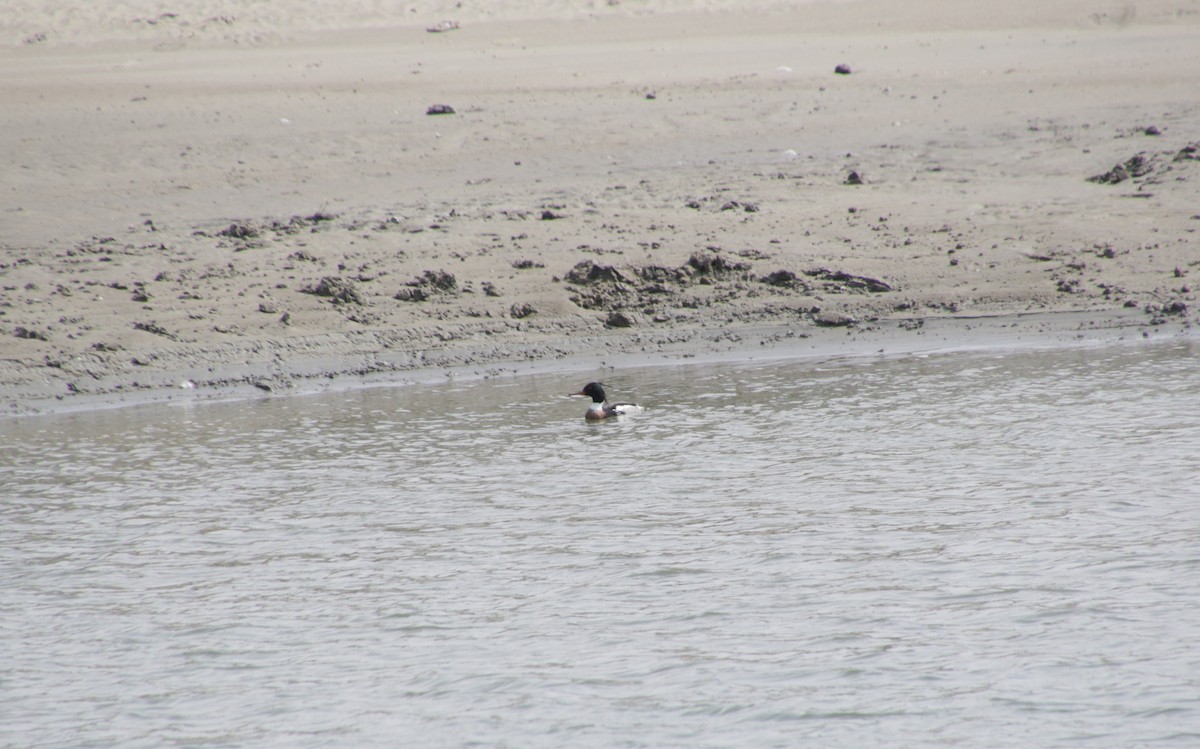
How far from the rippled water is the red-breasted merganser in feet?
0.49

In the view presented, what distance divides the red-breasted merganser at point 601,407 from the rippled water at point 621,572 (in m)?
0.15

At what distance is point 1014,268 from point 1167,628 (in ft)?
25.3

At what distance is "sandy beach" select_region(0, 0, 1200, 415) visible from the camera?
11.7 meters

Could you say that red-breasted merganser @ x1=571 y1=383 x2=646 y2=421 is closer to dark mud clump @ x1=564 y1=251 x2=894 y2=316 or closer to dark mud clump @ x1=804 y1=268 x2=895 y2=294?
dark mud clump @ x1=564 y1=251 x2=894 y2=316

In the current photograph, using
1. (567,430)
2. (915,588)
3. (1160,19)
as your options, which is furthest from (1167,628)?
(1160,19)

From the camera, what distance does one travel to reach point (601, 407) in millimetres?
9516

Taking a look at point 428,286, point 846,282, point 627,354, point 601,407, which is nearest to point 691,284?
point 627,354

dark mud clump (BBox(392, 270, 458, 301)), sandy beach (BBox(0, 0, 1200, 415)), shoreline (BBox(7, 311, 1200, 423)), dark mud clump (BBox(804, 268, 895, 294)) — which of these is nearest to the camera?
shoreline (BBox(7, 311, 1200, 423))

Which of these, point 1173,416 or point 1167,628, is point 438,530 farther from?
point 1173,416

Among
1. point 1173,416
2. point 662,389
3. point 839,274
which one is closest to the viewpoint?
point 1173,416

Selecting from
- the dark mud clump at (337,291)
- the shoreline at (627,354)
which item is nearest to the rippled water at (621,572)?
the shoreline at (627,354)

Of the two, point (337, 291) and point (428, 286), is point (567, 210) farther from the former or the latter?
point (337, 291)

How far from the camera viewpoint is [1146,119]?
16266 mm

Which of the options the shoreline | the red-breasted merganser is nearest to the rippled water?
the red-breasted merganser
